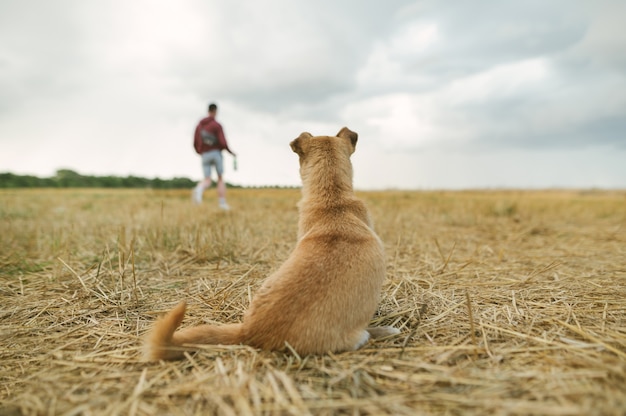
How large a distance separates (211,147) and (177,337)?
28.9 ft

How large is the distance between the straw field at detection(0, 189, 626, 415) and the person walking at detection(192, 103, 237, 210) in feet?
17.0

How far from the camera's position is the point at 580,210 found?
1270 cm

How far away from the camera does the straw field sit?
162 cm

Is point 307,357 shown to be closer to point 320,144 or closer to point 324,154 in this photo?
point 324,154

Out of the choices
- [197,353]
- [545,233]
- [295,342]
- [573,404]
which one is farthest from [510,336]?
[545,233]

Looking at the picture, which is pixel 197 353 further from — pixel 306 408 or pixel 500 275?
pixel 500 275

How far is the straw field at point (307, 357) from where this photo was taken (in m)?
1.62

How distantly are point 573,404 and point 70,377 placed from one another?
8.17 ft

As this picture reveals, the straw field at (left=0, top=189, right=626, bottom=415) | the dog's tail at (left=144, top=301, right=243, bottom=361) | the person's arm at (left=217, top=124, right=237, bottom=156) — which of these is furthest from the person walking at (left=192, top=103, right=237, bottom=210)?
the dog's tail at (left=144, top=301, right=243, bottom=361)

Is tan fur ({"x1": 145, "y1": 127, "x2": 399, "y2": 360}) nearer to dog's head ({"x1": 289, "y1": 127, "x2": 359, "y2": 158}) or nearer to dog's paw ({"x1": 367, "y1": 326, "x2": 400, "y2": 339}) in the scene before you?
dog's paw ({"x1": 367, "y1": 326, "x2": 400, "y2": 339})

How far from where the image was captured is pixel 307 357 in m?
1.98

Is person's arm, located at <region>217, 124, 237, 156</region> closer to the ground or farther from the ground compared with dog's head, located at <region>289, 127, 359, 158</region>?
farther from the ground

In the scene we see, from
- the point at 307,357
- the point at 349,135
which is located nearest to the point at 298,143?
the point at 349,135

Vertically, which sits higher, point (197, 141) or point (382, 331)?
point (197, 141)
